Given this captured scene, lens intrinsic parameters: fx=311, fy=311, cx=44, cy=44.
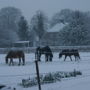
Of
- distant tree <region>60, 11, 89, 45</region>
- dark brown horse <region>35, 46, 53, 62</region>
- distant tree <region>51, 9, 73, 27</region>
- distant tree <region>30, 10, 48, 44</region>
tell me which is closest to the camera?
dark brown horse <region>35, 46, 53, 62</region>

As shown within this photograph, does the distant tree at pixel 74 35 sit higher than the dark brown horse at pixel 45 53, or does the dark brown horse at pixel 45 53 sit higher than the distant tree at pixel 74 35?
the distant tree at pixel 74 35

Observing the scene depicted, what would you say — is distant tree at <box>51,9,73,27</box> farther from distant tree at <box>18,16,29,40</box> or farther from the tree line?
distant tree at <box>18,16,29,40</box>

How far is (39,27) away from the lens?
73.6m

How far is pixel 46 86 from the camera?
10.2m

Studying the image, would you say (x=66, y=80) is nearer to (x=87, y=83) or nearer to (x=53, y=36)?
(x=87, y=83)

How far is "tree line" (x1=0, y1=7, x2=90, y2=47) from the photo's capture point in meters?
57.5

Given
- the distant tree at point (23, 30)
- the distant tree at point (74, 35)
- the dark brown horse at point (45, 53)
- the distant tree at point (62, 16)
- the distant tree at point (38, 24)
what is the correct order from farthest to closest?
the distant tree at point (62, 16)
the distant tree at point (38, 24)
the distant tree at point (23, 30)
the distant tree at point (74, 35)
the dark brown horse at point (45, 53)

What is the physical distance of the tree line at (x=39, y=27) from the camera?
57.5 metres

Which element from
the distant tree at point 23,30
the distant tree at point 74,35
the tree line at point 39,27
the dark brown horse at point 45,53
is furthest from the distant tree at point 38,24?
the dark brown horse at point 45,53

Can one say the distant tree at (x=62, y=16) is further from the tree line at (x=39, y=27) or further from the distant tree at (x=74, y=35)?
the distant tree at (x=74, y=35)

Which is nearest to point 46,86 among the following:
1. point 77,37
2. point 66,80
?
point 66,80

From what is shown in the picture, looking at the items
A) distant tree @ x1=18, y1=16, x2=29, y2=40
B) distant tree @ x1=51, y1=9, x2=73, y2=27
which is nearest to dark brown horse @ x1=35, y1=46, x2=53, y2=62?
distant tree @ x1=18, y1=16, x2=29, y2=40

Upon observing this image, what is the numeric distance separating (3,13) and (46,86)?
265ft

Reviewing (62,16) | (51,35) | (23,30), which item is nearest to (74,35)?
(23,30)
